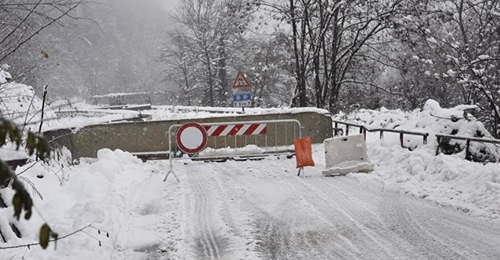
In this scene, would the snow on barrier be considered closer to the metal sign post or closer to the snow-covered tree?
the snow-covered tree

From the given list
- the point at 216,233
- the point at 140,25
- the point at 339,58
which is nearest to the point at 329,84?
the point at 339,58

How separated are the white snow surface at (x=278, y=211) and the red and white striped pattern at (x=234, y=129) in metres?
1.62

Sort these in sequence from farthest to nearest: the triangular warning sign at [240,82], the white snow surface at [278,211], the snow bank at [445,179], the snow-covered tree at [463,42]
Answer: the triangular warning sign at [240,82]
the snow-covered tree at [463,42]
the snow bank at [445,179]
the white snow surface at [278,211]

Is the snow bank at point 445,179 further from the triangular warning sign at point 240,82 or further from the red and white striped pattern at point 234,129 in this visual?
the triangular warning sign at point 240,82

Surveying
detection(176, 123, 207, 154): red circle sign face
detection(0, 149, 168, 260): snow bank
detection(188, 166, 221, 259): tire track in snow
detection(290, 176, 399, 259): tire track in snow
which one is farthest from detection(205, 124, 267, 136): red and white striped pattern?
detection(290, 176, 399, 259): tire track in snow

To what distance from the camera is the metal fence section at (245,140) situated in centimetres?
1236

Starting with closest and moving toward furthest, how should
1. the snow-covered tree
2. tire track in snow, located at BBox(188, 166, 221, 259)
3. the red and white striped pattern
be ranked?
tire track in snow, located at BBox(188, 166, 221, 259) < the snow-covered tree < the red and white striped pattern

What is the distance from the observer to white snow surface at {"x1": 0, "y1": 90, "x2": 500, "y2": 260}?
18.1 feet

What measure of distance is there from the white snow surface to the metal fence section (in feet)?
5.66

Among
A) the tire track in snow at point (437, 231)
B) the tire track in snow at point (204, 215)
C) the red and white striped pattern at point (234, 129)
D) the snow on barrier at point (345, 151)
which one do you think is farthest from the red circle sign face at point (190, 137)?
the tire track in snow at point (437, 231)

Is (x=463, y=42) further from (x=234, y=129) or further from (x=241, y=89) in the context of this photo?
(x=234, y=129)

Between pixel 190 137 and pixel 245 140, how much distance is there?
526cm

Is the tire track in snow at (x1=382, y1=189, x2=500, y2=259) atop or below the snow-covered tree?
below

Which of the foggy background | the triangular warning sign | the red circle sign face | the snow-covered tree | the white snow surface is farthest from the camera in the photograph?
the foggy background
